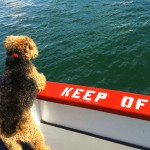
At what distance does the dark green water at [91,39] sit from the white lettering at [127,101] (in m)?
7.12

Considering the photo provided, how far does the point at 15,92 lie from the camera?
3.91 metres

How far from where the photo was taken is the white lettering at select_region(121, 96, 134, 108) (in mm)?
3733

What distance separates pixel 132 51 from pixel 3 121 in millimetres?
9999

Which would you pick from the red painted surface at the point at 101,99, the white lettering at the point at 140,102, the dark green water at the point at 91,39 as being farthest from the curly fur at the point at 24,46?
the dark green water at the point at 91,39

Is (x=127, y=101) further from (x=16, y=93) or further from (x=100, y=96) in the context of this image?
(x=16, y=93)

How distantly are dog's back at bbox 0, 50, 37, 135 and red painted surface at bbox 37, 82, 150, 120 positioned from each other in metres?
0.42

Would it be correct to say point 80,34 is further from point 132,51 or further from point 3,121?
point 3,121

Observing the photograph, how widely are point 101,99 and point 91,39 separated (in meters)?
11.2

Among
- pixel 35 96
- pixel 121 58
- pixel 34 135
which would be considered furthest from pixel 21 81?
pixel 121 58

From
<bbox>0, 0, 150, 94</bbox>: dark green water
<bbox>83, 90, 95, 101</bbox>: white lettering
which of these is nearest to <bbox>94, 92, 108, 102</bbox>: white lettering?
<bbox>83, 90, 95, 101</bbox>: white lettering

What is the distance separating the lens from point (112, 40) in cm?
1441

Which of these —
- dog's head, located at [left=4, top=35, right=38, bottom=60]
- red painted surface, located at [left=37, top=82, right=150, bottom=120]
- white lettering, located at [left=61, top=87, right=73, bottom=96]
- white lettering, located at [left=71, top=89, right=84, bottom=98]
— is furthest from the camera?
white lettering, located at [left=61, top=87, right=73, bottom=96]

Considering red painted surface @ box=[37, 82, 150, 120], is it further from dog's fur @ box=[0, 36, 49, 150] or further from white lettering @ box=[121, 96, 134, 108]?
dog's fur @ box=[0, 36, 49, 150]

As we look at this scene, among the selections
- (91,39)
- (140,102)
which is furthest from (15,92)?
(91,39)
